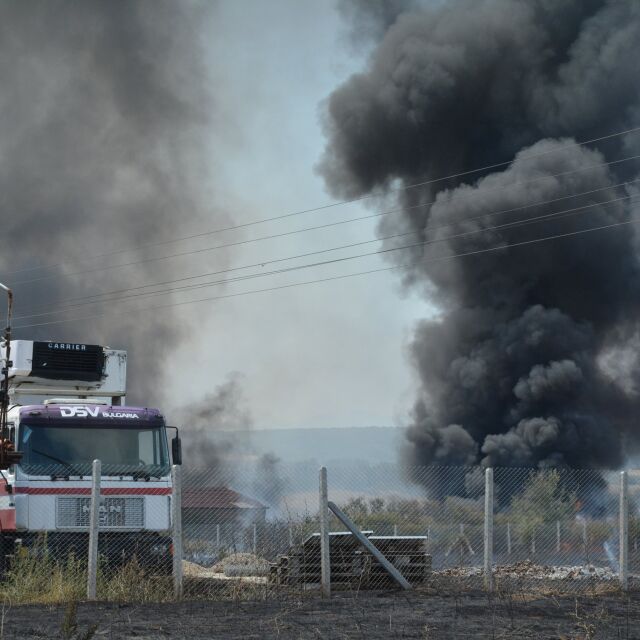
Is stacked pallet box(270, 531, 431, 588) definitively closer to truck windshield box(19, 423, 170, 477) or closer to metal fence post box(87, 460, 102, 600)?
metal fence post box(87, 460, 102, 600)

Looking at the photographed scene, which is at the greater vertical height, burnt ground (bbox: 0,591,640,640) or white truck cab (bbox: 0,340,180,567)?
white truck cab (bbox: 0,340,180,567)

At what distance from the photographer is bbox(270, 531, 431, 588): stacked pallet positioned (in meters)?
12.3

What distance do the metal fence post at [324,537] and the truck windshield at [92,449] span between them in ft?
10.4

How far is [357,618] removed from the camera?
9.90 m

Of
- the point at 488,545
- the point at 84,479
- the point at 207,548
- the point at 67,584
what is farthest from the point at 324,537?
the point at 207,548

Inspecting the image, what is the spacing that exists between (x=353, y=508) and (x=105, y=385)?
455 cm

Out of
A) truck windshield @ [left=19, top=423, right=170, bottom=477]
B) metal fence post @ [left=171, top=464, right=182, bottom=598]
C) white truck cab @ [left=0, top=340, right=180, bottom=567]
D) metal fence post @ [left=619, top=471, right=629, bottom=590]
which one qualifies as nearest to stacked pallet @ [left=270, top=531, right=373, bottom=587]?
metal fence post @ [left=171, top=464, right=182, bottom=598]

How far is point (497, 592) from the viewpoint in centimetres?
1208

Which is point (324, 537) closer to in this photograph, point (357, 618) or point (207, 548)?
point (357, 618)

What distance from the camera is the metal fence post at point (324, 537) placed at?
11.7m

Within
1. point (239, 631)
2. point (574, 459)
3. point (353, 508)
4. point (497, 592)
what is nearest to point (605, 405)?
point (574, 459)

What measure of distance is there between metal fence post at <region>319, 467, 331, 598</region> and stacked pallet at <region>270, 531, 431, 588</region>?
0.52 metres

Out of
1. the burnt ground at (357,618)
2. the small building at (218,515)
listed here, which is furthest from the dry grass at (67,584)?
the small building at (218,515)

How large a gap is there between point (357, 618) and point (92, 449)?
17.8 feet
